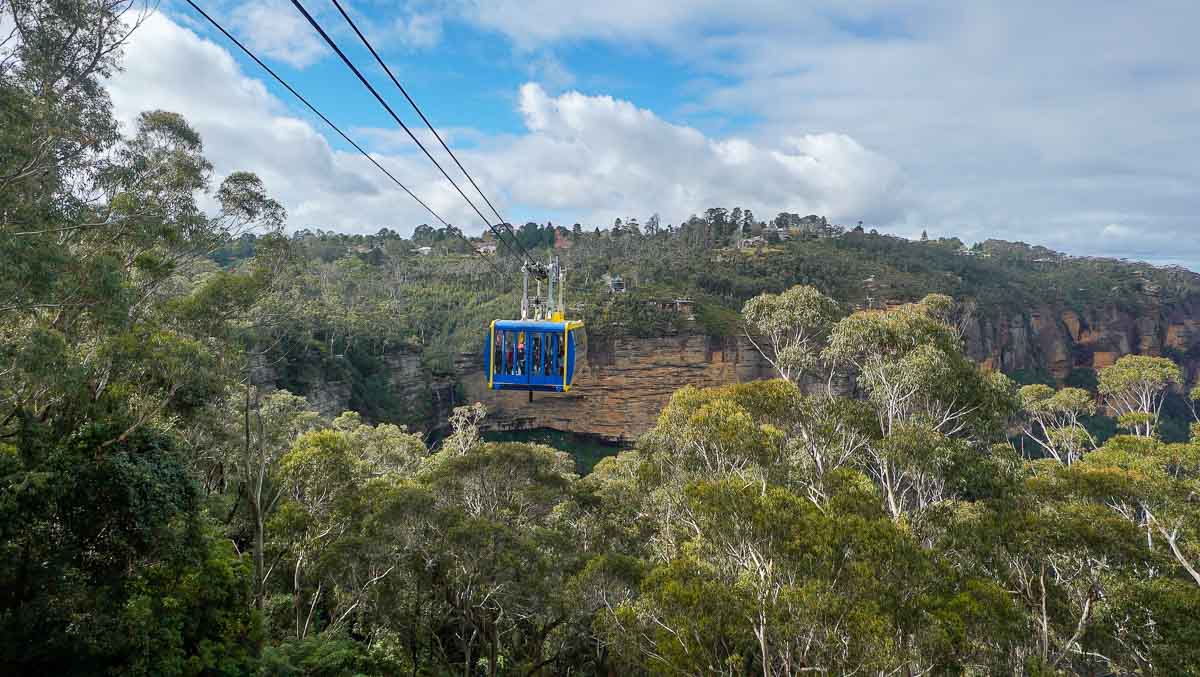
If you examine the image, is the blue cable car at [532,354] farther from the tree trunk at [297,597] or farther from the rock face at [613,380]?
the rock face at [613,380]

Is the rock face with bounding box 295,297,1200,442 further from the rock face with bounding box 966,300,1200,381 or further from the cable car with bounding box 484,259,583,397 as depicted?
the cable car with bounding box 484,259,583,397

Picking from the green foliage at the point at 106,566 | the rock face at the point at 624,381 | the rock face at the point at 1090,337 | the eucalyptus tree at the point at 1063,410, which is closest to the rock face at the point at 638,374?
the rock face at the point at 624,381

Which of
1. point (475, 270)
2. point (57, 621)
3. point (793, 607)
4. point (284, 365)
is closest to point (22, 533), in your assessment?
point (57, 621)

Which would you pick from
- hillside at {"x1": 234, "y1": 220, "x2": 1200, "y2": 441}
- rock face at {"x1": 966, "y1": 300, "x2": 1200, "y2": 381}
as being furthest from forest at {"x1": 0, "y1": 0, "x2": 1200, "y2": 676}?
rock face at {"x1": 966, "y1": 300, "x2": 1200, "y2": 381}

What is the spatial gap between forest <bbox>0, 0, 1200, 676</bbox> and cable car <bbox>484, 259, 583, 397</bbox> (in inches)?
86.5

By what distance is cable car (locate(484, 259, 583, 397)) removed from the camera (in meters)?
10.5

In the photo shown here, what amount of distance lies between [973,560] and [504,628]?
8.34 m

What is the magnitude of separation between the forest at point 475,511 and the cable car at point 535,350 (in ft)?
7.21

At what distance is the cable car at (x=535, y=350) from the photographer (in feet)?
34.4

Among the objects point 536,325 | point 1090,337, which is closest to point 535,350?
point 536,325

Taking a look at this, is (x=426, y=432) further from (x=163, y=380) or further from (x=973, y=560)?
(x=973, y=560)

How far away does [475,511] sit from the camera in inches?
469

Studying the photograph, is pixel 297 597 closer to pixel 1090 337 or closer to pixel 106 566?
pixel 106 566

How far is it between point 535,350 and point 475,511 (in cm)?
363
